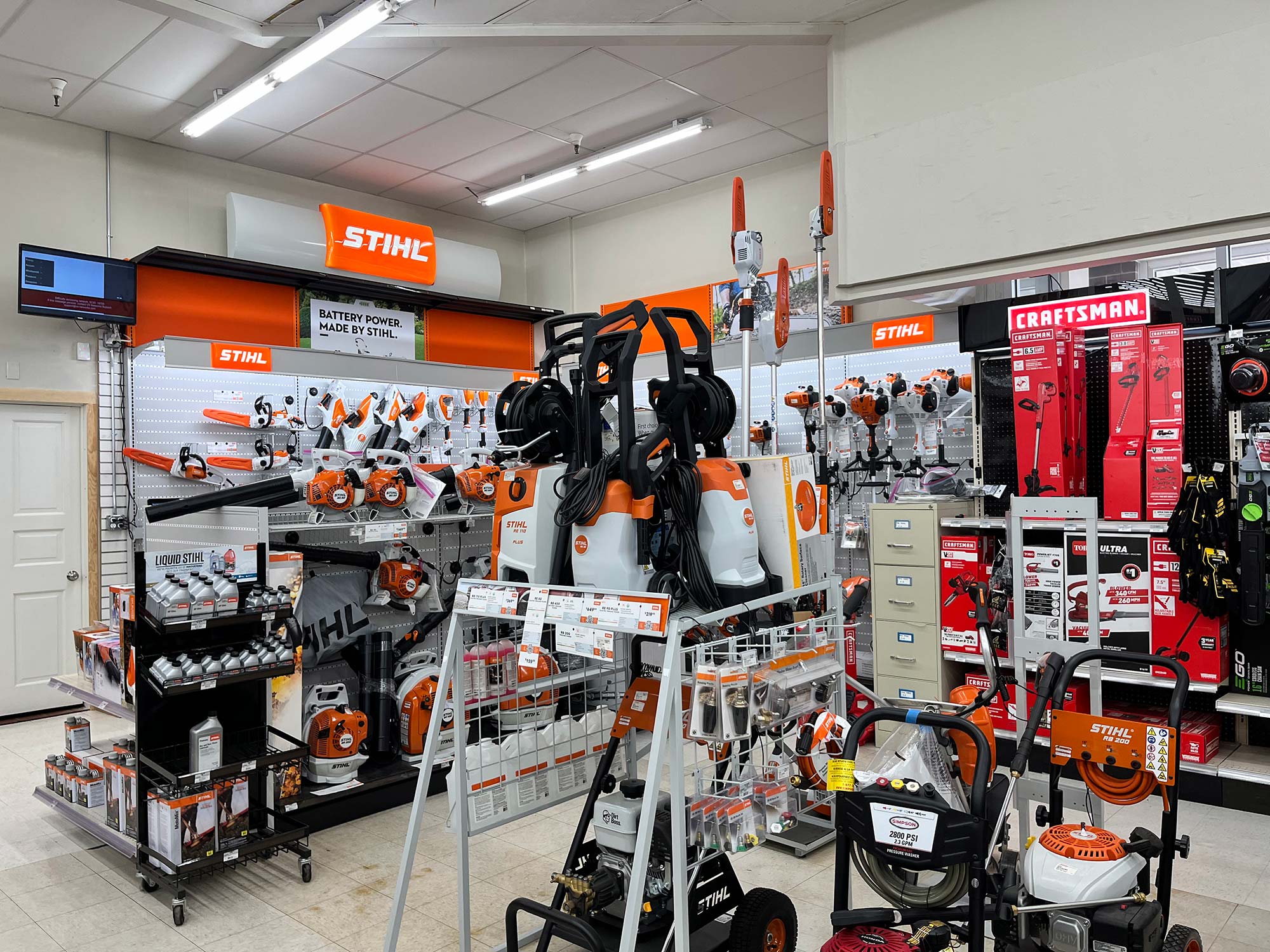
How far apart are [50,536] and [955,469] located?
6.40m

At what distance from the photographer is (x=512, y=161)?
7707mm

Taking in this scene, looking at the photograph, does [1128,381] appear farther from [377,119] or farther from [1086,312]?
[377,119]

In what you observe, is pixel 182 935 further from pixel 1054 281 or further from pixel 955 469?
pixel 1054 281

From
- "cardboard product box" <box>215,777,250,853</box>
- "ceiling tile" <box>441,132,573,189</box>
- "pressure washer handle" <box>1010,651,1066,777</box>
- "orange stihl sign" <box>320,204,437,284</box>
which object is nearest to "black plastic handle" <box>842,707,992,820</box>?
"pressure washer handle" <box>1010,651,1066,777</box>

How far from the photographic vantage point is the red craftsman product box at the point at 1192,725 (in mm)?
4402

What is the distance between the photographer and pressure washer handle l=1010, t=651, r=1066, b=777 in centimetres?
265

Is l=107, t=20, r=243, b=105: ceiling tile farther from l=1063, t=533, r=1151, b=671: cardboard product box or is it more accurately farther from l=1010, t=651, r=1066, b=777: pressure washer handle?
l=1063, t=533, r=1151, b=671: cardboard product box

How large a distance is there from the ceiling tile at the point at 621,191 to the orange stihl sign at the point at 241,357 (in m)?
3.33

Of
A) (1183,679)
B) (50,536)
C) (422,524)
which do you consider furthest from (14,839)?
(1183,679)

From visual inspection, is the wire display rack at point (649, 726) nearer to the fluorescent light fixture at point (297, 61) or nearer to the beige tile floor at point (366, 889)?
the beige tile floor at point (366, 889)

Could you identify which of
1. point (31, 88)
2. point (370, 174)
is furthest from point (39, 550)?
point (370, 174)

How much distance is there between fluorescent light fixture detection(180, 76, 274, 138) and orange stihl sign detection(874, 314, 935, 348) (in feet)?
14.0

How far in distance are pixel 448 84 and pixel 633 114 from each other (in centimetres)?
144

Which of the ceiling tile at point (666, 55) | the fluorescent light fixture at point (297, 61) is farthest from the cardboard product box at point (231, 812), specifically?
the ceiling tile at point (666, 55)
